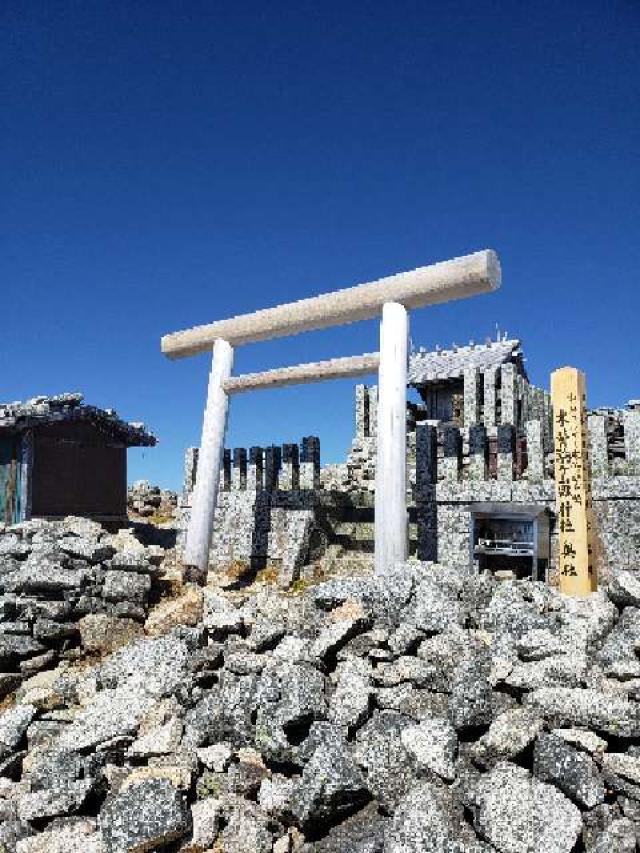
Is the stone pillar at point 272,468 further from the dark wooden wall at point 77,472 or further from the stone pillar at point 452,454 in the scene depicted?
the dark wooden wall at point 77,472

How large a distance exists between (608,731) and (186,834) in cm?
354

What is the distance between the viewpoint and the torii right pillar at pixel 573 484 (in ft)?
25.9

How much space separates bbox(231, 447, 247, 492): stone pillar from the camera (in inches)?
523

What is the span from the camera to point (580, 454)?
8125 mm

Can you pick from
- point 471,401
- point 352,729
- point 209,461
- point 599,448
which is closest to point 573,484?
point 599,448

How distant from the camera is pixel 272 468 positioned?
12711 mm

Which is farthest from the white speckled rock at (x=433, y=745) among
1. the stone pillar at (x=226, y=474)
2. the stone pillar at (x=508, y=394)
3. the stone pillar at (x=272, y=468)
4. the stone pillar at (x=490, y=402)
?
the stone pillar at (x=490, y=402)

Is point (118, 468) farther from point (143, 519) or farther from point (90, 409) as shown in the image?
point (143, 519)

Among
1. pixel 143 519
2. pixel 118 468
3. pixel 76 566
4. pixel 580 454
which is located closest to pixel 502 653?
pixel 580 454

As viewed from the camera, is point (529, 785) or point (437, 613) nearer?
point (529, 785)

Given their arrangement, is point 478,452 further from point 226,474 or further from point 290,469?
point 226,474

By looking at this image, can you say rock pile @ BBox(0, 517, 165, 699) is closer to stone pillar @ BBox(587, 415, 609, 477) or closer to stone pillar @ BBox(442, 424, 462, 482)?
stone pillar @ BBox(442, 424, 462, 482)

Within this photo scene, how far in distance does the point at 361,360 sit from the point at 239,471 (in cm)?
446

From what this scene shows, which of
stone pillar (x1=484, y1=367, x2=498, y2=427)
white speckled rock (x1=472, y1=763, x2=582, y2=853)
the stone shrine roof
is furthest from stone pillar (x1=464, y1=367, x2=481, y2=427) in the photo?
white speckled rock (x1=472, y1=763, x2=582, y2=853)
